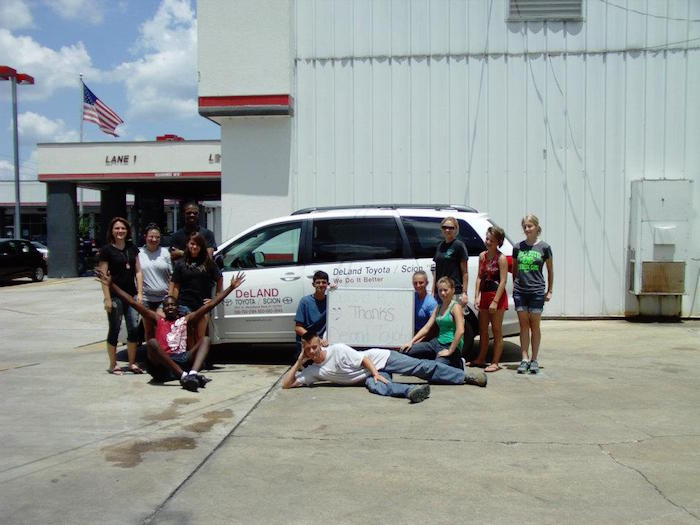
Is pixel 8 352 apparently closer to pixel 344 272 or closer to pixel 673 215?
pixel 344 272

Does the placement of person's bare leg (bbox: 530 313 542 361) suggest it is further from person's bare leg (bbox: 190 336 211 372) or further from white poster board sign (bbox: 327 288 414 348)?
person's bare leg (bbox: 190 336 211 372)

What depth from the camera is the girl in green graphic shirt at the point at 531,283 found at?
8070 mm

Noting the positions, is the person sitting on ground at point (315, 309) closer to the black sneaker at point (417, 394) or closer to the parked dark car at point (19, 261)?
the black sneaker at point (417, 394)

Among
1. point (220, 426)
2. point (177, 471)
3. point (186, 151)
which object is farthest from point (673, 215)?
point (186, 151)

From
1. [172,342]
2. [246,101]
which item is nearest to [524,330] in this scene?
[172,342]

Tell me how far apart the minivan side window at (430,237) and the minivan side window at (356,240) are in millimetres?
167

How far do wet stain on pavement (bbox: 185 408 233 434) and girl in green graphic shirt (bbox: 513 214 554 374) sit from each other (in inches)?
137

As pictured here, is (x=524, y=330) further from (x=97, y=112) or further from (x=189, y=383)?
(x=97, y=112)

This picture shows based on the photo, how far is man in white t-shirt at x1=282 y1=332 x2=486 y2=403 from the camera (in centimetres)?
736

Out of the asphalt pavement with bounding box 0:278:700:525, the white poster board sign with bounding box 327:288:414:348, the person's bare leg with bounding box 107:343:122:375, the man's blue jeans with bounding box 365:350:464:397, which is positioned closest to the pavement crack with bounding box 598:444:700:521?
the asphalt pavement with bounding box 0:278:700:525

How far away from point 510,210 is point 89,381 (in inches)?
294

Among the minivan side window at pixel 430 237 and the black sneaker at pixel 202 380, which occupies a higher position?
the minivan side window at pixel 430 237

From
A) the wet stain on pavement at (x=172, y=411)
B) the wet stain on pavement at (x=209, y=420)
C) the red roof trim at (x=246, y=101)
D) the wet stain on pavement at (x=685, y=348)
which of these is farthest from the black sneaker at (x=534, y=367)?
the red roof trim at (x=246, y=101)

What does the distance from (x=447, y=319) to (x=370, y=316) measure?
35.6 inches
